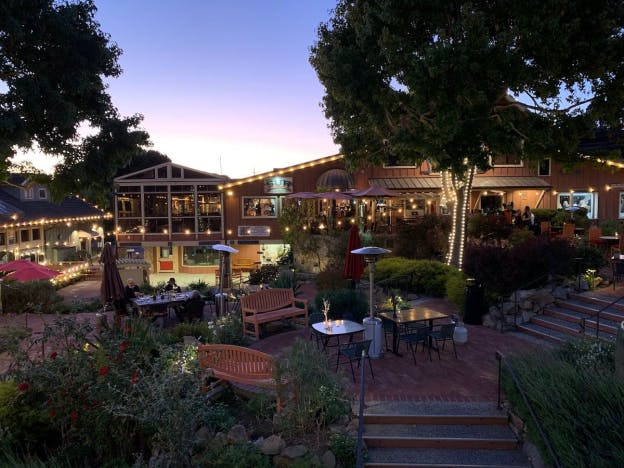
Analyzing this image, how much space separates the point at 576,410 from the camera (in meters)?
4.94

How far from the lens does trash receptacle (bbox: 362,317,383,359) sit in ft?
29.8

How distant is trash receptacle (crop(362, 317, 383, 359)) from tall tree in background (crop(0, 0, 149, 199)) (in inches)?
401

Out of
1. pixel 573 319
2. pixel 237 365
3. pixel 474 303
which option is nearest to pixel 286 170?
pixel 474 303

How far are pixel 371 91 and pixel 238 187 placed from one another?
1405cm

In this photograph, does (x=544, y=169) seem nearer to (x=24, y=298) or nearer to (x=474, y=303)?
(x=474, y=303)

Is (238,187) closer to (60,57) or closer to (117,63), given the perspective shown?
(117,63)

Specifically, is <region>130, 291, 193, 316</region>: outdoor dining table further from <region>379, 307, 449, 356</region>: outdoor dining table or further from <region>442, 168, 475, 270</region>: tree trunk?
<region>442, 168, 475, 270</region>: tree trunk

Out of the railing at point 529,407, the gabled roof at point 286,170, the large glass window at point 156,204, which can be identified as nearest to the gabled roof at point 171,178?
the large glass window at point 156,204

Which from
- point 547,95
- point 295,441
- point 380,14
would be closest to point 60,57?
point 380,14

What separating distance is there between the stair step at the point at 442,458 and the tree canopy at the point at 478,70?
29.8 feet

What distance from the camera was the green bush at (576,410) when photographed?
4.50m

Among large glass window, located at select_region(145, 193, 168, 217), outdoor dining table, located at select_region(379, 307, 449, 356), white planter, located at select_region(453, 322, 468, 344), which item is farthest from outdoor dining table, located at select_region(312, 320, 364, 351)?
large glass window, located at select_region(145, 193, 168, 217)

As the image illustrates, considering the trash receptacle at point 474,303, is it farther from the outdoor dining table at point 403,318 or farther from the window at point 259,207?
the window at point 259,207

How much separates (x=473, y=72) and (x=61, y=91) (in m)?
12.1
